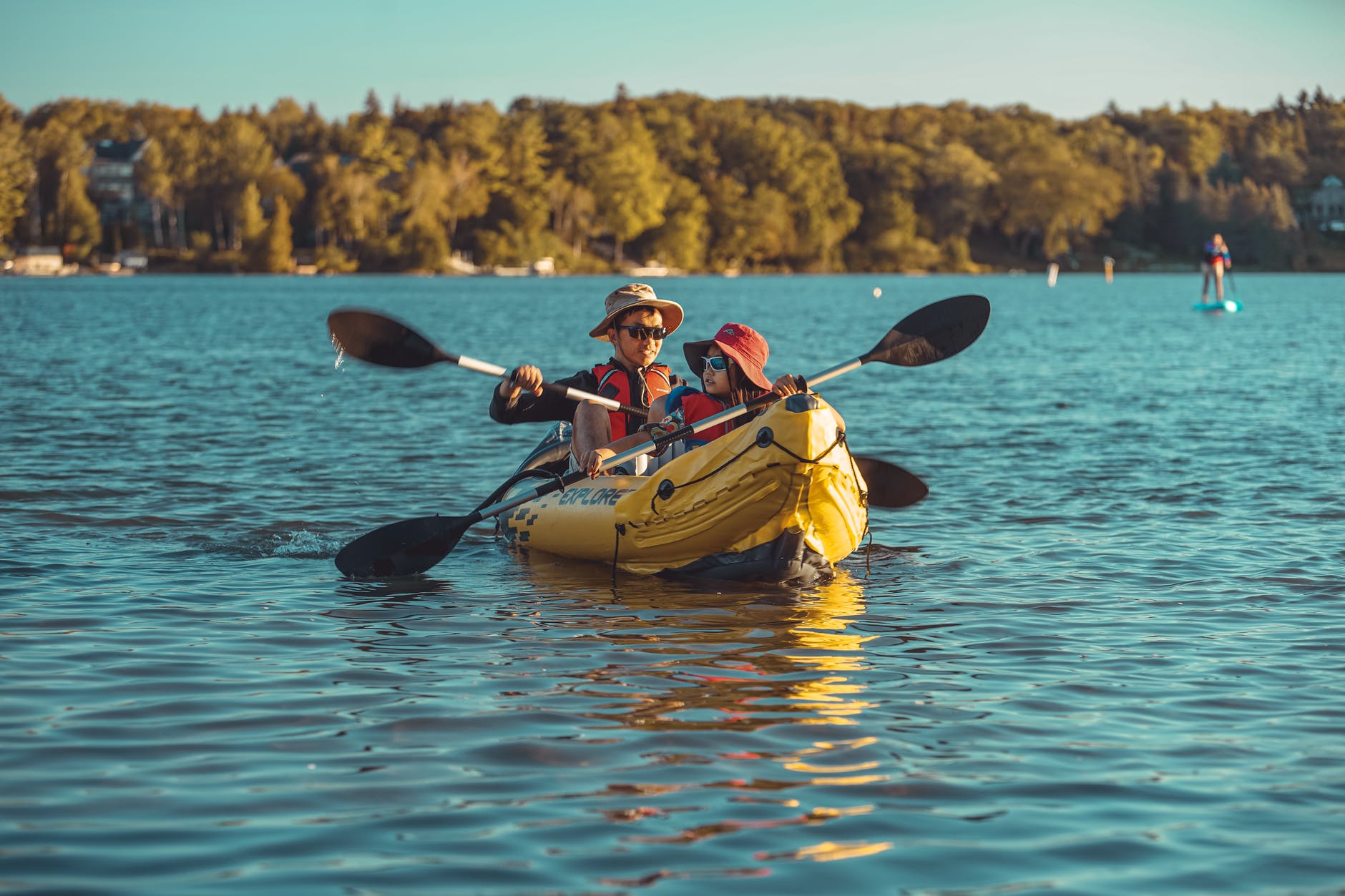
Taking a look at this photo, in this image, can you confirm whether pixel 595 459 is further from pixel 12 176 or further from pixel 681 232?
pixel 681 232

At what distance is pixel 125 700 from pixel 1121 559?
6.18 metres

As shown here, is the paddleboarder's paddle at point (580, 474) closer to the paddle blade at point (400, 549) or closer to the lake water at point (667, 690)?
the paddle blade at point (400, 549)

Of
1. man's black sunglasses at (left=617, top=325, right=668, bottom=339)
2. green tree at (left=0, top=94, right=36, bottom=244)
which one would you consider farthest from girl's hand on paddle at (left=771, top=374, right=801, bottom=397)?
green tree at (left=0, top=94, right=36, bottom=244)

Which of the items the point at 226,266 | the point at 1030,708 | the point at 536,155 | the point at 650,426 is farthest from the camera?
the point at 536,155

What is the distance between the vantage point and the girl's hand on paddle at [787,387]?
26.2ft

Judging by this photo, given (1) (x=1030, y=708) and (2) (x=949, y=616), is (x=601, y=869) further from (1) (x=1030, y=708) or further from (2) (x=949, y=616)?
(2) (x=949, y=616)

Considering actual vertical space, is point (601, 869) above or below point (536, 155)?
below

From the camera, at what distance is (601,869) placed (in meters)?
4.26

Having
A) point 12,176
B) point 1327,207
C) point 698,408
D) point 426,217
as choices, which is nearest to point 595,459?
point 698,408

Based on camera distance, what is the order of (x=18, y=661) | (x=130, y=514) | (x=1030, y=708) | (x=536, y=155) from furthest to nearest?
(x=536, y=155), (x=130, y=514), (x=18, y=661), (x=1030, y=708)

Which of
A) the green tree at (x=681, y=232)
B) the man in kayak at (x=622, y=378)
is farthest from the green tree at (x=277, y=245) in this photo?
the man in kayak at (x=622, y=378)

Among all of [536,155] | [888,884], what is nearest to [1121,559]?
[888,884]

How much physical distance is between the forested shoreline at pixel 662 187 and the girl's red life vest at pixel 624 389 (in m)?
105

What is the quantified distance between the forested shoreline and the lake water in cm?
10317
